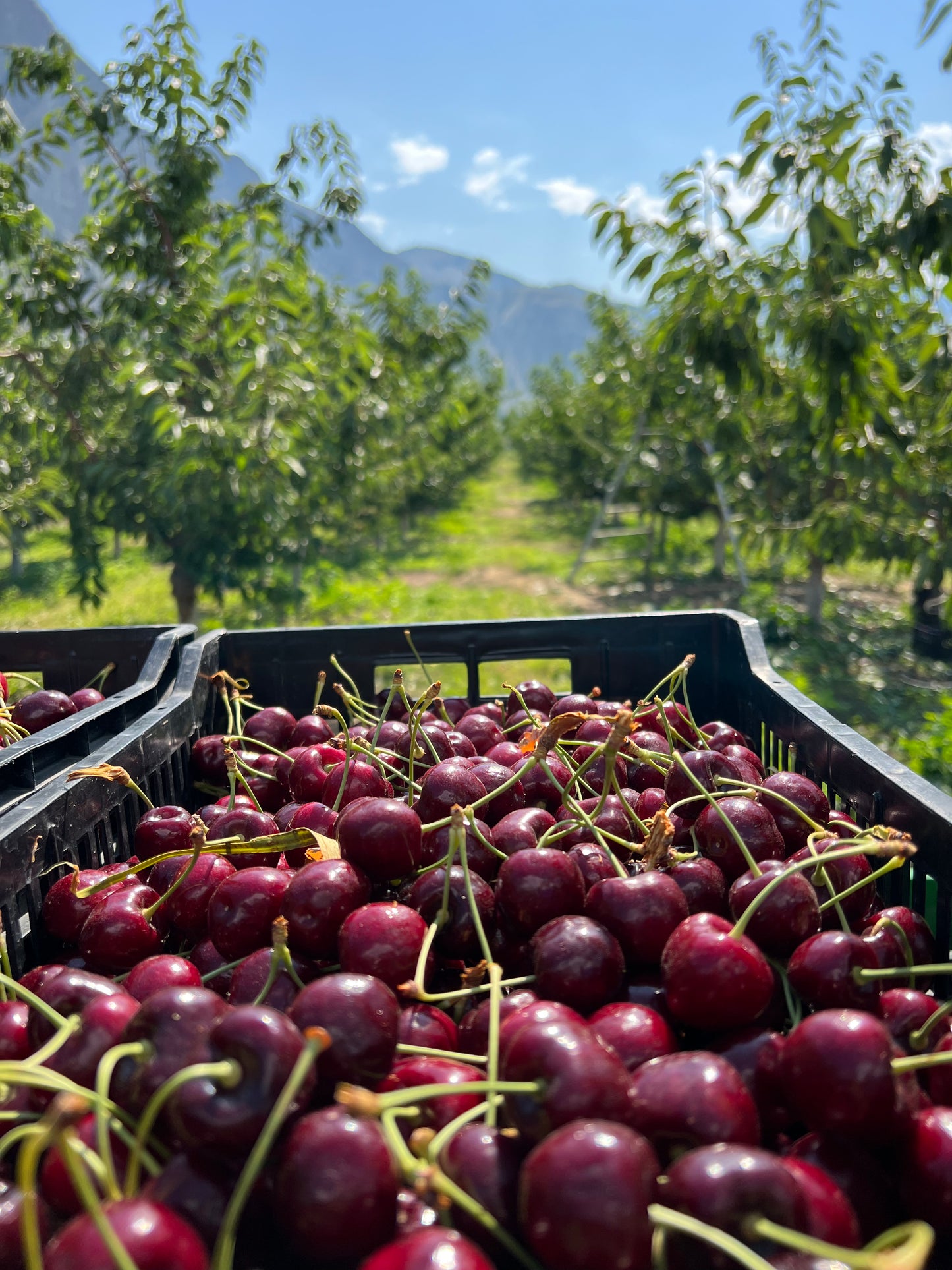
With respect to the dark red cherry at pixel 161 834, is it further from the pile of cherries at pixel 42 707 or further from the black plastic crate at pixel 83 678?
the pile of cherries at pixel 42 707

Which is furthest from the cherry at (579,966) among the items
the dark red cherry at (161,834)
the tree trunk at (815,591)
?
the tree trunk at (815,591)

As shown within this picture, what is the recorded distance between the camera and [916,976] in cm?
122

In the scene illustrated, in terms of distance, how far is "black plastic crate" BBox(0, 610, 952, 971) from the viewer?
4.65 feet

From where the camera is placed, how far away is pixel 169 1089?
30.5 inches

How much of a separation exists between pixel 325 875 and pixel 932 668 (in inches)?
264

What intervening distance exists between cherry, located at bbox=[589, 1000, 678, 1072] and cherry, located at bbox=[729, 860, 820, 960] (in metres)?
0.22

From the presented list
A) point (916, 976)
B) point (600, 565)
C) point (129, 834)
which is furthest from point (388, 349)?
point (916, 976)

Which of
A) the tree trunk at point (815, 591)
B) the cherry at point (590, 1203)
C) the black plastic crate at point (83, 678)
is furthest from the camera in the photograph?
the tree trunk at point (815, 591)

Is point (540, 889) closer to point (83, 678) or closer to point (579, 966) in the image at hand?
point (579, 966)

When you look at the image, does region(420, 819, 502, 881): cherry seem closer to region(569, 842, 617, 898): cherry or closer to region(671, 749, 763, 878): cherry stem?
region(569, 842, 617, 898): cherry

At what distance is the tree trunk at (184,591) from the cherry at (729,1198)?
18.8ft

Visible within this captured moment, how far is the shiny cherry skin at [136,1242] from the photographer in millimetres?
717

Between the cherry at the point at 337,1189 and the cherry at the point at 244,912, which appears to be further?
the cherry at the point at 244,912

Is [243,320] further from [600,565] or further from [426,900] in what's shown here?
[600,565]
